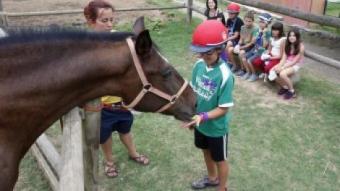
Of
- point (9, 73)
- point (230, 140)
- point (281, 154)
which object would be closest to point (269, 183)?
point (281, 154)

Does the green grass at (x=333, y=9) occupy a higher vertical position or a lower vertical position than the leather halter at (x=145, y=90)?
lower

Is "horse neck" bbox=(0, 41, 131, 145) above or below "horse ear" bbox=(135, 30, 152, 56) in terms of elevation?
below

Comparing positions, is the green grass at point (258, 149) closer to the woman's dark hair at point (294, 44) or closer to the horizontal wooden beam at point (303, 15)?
the woman's dark hair at point (294, 44)

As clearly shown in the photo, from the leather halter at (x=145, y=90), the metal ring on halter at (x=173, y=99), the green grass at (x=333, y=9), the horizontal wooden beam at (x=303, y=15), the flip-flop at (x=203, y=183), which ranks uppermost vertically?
the leather halter at (x=145, y=90)

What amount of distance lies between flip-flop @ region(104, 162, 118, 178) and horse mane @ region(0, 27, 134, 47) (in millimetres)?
1839

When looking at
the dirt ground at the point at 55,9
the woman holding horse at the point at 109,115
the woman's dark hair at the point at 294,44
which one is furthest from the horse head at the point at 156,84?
the dirt ground at the point at 55,9

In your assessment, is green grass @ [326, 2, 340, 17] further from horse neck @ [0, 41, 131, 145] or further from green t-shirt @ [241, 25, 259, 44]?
horse neck @ [0, 41, 131, 145]

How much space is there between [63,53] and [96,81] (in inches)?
8.4

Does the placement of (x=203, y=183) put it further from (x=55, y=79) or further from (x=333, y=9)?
(x=333, y=9)

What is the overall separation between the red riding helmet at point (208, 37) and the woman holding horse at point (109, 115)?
0.68 metres

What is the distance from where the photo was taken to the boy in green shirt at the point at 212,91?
254cm

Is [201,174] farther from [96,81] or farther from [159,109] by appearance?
[96,81]

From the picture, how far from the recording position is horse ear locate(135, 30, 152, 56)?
1935mm

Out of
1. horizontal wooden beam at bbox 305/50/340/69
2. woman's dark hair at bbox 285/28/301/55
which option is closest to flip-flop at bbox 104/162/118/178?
woman's dark hair at bbox 285/28/301/55
